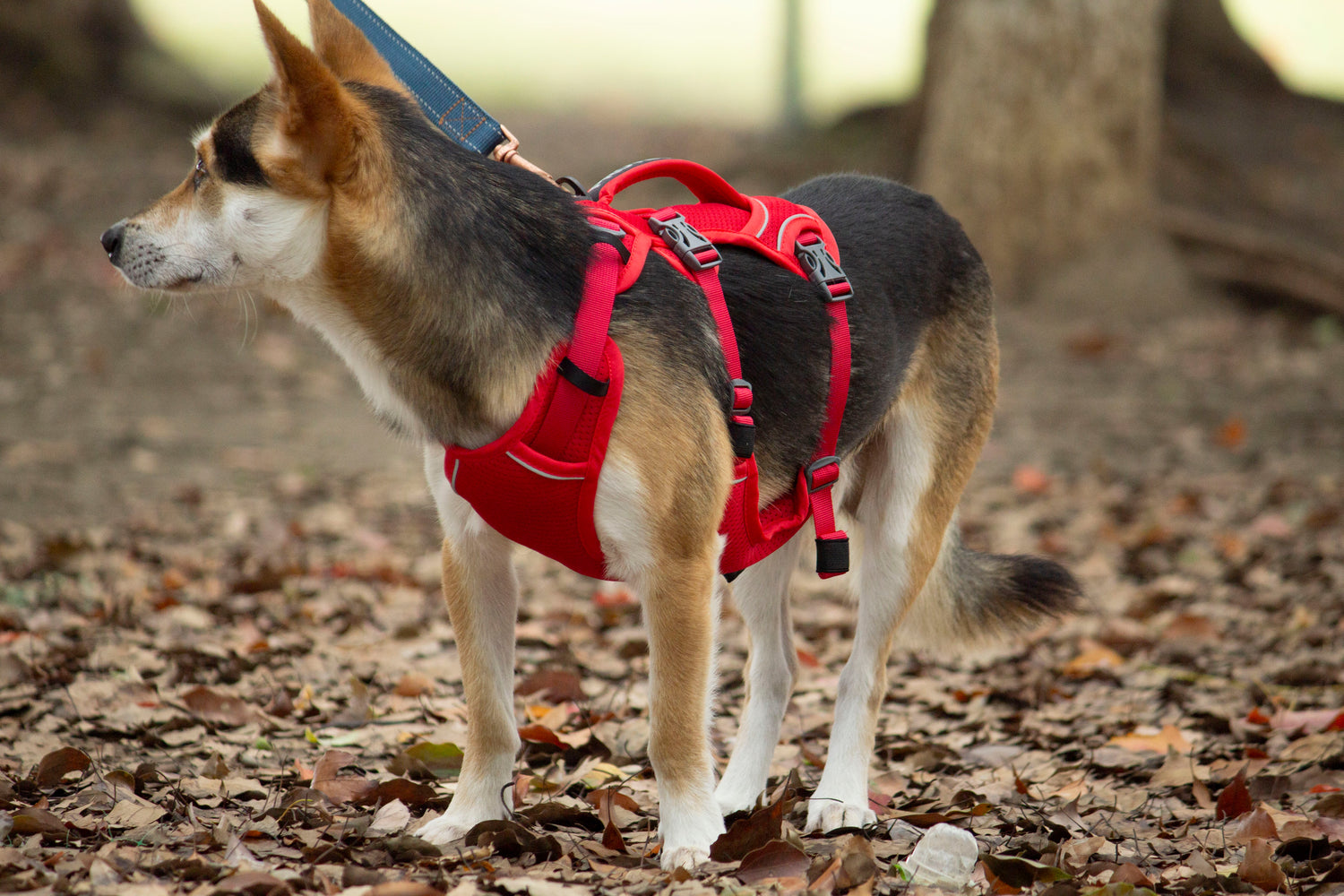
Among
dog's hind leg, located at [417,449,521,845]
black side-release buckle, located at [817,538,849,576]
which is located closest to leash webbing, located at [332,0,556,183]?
dog's hind leg, located at [417,449,521,845]

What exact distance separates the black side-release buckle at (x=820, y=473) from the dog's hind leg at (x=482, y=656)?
806mm

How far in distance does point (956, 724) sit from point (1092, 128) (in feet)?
22.3

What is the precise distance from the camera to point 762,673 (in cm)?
357

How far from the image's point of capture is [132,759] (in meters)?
3.41

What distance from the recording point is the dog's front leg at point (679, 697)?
2779 mm

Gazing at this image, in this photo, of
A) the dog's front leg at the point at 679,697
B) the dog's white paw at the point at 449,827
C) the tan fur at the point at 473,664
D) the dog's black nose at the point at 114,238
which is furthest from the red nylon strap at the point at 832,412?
the dog's black nose at the point at 114,238

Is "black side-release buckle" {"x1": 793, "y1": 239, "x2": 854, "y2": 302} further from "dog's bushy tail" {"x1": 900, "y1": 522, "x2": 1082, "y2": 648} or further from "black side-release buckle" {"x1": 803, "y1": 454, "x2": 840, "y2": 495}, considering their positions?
"dog's bushy tail" {"x1": 900, "y1": 522, "x2": 1082, "y2": 648}

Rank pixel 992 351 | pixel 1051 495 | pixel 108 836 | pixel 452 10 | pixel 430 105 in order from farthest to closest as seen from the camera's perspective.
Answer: pixel 452 10 < pixel 1051 495 < pixel 992 351 < pixel 430 105 < pixel 108 836

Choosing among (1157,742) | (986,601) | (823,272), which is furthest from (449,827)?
(1157,742)

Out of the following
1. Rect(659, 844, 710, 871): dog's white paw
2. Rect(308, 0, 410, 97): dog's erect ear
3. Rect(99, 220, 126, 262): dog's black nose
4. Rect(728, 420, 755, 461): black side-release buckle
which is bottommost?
Rect(659, 844, 710, 871): dog's white paw

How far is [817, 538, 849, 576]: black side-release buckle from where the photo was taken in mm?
3217

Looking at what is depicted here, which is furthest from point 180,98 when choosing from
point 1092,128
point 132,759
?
point 132,759

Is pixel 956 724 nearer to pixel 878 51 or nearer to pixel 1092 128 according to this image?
pixel 1092 128

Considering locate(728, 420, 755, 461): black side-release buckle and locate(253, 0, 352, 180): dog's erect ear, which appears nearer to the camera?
locate(253, 0, 352, 180): dog's erect ear
